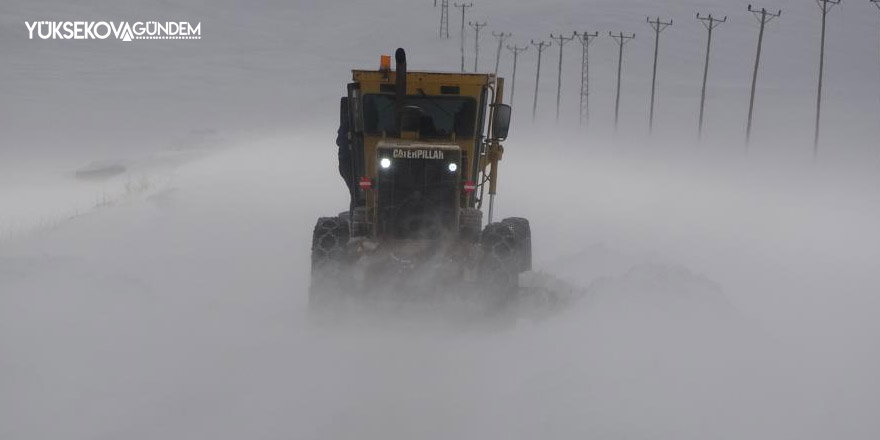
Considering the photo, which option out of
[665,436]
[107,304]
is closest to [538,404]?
[665,436]

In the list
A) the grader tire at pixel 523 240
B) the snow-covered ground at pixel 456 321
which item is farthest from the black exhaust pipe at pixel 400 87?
the snow-covered ground at pixel 456 321

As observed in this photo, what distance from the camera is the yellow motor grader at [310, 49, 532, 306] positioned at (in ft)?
32.9

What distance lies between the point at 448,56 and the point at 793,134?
90.0ft

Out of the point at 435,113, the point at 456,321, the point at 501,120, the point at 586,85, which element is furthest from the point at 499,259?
the point at 586,85

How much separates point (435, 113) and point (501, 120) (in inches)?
29.4

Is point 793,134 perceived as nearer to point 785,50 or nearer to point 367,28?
point 785,50

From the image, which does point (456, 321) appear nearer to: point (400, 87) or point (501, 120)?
point (501, 120)

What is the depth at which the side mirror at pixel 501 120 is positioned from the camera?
1104 centimetres

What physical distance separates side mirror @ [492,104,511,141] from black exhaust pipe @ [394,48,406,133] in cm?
99

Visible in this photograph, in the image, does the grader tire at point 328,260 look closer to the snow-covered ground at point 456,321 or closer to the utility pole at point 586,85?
the snow-covered ground at point 456,321

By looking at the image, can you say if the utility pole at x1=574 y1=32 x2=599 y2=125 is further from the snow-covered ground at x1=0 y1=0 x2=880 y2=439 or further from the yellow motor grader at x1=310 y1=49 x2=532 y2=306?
the yellow motor grader at x1=310 y1=49 x2=532 y2=306

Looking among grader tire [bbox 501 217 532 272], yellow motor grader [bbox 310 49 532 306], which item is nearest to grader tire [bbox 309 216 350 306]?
yellow motor grader [bbox 310 49 532 306]

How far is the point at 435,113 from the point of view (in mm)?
11336

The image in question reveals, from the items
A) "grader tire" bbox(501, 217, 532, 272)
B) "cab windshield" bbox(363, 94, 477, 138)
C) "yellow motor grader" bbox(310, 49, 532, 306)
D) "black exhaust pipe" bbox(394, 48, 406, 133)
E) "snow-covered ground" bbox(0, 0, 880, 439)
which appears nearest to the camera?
"snow-covered ground" bbox(0, 0, 880, 439)
